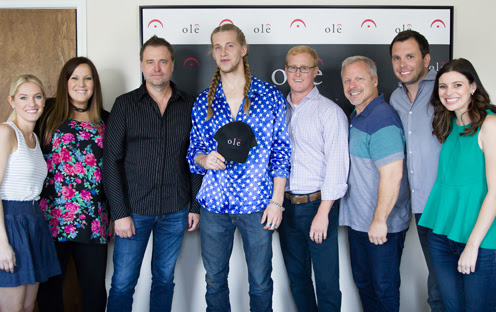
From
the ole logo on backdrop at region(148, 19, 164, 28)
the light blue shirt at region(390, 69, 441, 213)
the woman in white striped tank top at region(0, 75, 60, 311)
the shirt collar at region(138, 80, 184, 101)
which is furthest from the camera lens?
the ole logo on backdrop at region(148, 19, 164, 28)

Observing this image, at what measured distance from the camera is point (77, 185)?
2148 mm

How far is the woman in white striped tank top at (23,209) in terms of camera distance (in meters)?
1.86

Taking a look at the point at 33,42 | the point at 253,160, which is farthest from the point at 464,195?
the point at 33,42

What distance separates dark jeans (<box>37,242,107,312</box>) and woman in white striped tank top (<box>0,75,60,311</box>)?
15 centimetres

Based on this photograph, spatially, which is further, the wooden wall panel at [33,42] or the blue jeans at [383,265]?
the wooden wall panel at [33,42]

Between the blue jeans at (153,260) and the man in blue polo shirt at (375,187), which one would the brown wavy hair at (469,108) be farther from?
the blue jeans at (153,260)

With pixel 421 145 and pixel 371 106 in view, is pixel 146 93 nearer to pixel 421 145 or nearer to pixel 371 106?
pixel 371 106

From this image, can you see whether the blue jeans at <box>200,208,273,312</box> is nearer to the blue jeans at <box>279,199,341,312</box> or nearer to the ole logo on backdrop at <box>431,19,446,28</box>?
the blue jeans at <box>279,199,341,312</box>

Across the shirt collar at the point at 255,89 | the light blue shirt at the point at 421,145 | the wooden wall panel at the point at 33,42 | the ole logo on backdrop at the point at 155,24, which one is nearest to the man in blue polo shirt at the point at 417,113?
the light blue shirt at the point at 421,145

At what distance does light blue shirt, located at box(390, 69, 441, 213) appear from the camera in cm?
212

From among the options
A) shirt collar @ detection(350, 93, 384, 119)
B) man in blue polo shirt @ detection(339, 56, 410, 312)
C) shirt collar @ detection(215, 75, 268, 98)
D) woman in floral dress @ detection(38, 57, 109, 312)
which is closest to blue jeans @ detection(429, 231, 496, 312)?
man in blue polo shirt @ detection(339, 56, 410, 312)

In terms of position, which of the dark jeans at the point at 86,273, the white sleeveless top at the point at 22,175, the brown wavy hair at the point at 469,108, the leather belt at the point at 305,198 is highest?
the brown wavy hair at the point at 469,108

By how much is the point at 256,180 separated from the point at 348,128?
2.11 ft

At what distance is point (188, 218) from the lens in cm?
233
